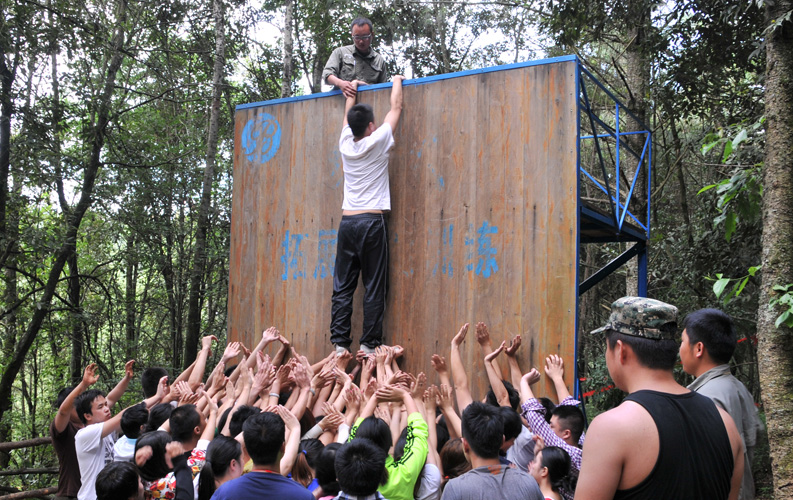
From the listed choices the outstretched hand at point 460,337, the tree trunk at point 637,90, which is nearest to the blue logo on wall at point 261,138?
the outstretched hand at point 460,337

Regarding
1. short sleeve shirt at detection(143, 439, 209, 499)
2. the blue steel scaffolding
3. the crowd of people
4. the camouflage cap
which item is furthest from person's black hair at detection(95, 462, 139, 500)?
the blue steel scaffolding

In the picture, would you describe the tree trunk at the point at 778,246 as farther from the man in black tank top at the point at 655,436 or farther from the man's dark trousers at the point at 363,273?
the man in black tank top at the point at 655,436

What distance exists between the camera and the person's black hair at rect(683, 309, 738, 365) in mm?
3500

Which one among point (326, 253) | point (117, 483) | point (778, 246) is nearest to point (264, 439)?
point (117, 483)

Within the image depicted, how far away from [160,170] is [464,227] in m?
9.45

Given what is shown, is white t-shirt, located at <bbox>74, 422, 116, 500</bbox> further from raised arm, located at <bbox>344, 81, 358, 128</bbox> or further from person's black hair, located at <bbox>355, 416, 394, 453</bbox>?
raised arm, located at <bbox>344, 81, 358, 128</bbox>

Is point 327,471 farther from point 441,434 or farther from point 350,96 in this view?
point 350,96

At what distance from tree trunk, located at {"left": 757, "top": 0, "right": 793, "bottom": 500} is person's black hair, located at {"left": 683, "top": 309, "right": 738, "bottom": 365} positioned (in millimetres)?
2832

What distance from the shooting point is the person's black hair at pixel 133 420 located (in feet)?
16.0

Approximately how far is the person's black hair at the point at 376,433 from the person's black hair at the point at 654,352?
1880 mm

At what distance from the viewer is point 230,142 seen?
1614cm

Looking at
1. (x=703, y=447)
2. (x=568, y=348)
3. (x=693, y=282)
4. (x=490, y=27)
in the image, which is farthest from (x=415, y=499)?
(x=490, y=27)

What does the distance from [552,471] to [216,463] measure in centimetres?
190

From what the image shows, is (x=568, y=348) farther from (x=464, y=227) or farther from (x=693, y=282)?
(x=693, y=282)
